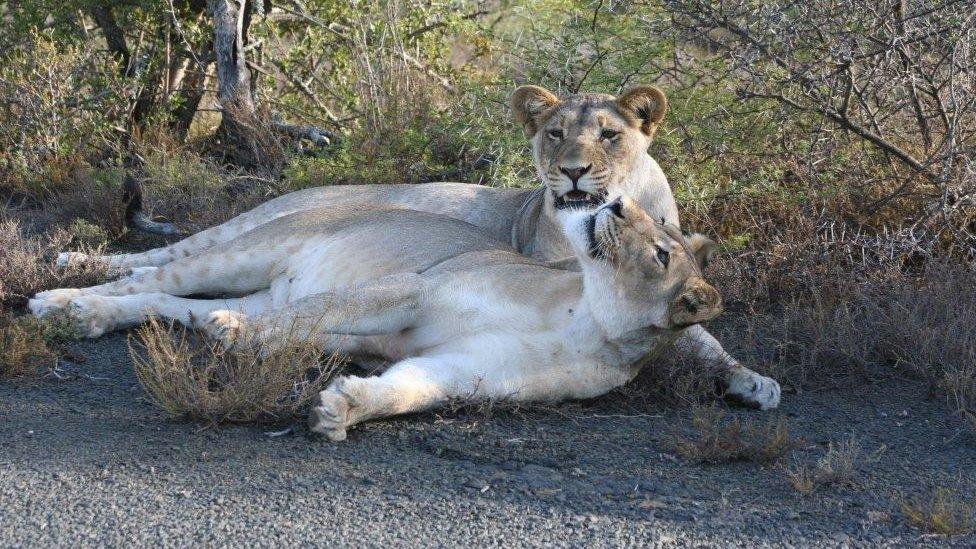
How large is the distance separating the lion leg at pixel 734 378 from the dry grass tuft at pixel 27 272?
2.96 m

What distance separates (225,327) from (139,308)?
117cm

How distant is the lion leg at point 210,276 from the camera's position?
18.1 feet

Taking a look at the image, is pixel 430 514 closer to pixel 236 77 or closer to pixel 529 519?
pixel 529 519

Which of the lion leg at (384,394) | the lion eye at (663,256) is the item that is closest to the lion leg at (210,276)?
the lion leg at (384,394)

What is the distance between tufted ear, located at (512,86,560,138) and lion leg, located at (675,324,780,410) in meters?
1.69

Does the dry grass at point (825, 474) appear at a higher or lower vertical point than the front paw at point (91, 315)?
higher

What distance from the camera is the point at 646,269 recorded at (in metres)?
4.10

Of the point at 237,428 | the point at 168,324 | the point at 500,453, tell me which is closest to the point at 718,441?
the point at 500,453

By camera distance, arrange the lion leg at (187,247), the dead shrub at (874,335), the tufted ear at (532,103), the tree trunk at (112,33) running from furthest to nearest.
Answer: the tree trunk at (112,33) < the lion leg at (187,247) < the tufted ear at (532,103) < the dead shrub at (874,335)

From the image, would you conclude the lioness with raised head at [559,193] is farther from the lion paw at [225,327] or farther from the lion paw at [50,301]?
the lion paw at [225,327]

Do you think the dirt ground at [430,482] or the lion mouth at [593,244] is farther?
the lion mouth at [593,244]

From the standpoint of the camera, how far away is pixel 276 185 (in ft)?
25.7

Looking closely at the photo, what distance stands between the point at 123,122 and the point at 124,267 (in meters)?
3.18

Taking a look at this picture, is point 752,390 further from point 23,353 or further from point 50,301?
point 50,301
